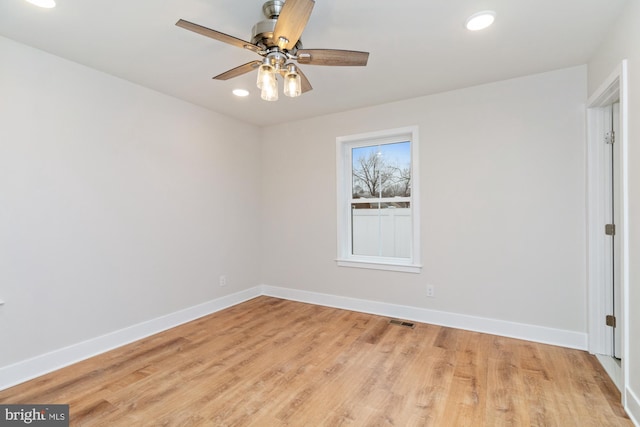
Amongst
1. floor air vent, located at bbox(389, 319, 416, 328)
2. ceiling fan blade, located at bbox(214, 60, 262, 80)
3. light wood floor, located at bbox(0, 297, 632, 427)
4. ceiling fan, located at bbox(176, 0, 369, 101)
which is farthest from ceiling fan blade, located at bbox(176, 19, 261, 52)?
floor air vent, located at bbox(389, 319, 416, 328)

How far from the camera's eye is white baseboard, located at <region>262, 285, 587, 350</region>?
2.75m

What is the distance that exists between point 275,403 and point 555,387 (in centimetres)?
196

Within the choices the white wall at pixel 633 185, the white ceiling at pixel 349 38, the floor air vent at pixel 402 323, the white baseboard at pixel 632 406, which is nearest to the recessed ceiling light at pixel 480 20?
the white ceiling at pixel 349 38

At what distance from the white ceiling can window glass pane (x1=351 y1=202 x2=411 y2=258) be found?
1419 millimetres

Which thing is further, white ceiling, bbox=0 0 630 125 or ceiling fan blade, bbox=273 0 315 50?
white ceiling, bbox=0 0 630 125

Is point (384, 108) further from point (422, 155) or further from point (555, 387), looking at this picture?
point (555, 387)

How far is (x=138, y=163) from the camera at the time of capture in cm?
303

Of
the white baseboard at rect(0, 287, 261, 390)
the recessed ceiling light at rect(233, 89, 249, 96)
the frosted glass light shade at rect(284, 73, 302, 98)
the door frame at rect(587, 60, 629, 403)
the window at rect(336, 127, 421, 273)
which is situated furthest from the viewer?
the window at rect(336, 127, 421, 273)

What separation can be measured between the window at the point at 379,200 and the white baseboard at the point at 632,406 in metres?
1.81

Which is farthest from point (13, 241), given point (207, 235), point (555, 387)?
point (555, 387)

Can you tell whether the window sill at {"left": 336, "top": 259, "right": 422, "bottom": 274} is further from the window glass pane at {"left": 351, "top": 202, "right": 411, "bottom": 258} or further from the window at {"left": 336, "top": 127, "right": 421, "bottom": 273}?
the window glass pane at {"left": 351, "top": 202, "right": 411, "bottom": 258}

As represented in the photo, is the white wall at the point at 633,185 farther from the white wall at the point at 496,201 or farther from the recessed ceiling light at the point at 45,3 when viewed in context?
the recessed ceiling light at the point at 45,3

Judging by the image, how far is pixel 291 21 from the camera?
4.94 feet

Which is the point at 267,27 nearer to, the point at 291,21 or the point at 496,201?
the point at 291,21
